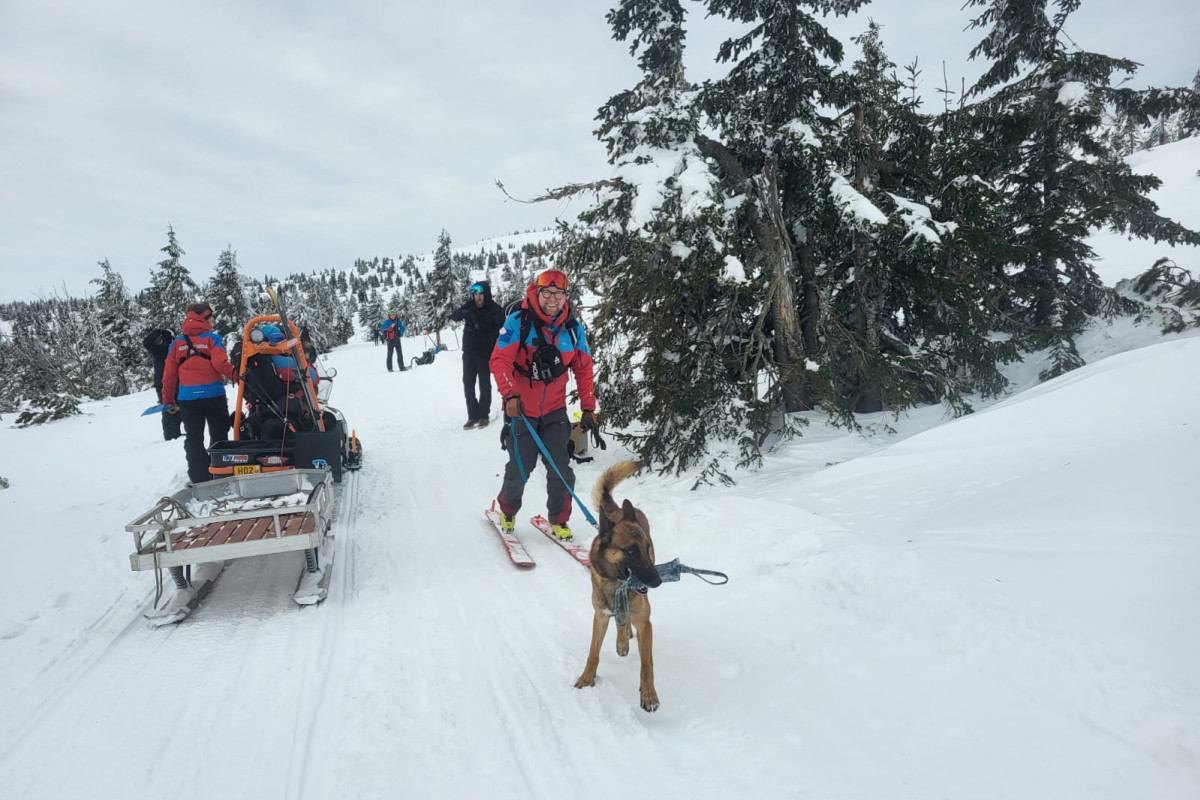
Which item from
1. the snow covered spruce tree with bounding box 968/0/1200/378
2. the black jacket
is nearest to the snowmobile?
the black jacket

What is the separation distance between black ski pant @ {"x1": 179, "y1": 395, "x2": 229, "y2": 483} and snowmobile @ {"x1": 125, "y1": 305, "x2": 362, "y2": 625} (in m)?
0.26

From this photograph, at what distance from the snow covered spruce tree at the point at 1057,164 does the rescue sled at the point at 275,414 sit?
33.2 feet

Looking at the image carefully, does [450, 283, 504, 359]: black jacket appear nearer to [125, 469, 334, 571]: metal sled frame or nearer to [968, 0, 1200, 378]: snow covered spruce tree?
[125, 469, 334, 571]: metal sled frame

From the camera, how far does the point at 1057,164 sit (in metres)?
9.50

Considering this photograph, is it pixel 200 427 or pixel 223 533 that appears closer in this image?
pixel 223 533

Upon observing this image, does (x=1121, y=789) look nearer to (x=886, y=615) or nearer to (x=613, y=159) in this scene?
(x=886, y=615)

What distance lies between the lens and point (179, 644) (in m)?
3.75

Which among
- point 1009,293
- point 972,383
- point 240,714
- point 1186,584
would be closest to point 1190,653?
point 1186,584

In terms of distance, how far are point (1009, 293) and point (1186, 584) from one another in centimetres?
712

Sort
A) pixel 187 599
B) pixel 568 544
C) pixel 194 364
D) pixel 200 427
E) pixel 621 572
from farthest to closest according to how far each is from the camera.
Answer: pixel 200 427 → pixel 194 364 → pixel 568 544 → pixel 187 599 → pixel 621 572

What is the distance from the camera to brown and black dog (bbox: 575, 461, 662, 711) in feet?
9.97

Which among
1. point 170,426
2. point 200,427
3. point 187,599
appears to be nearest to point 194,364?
point 200,427

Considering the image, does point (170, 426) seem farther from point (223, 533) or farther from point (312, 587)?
point (312, 587)

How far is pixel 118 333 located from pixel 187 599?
47.8m
